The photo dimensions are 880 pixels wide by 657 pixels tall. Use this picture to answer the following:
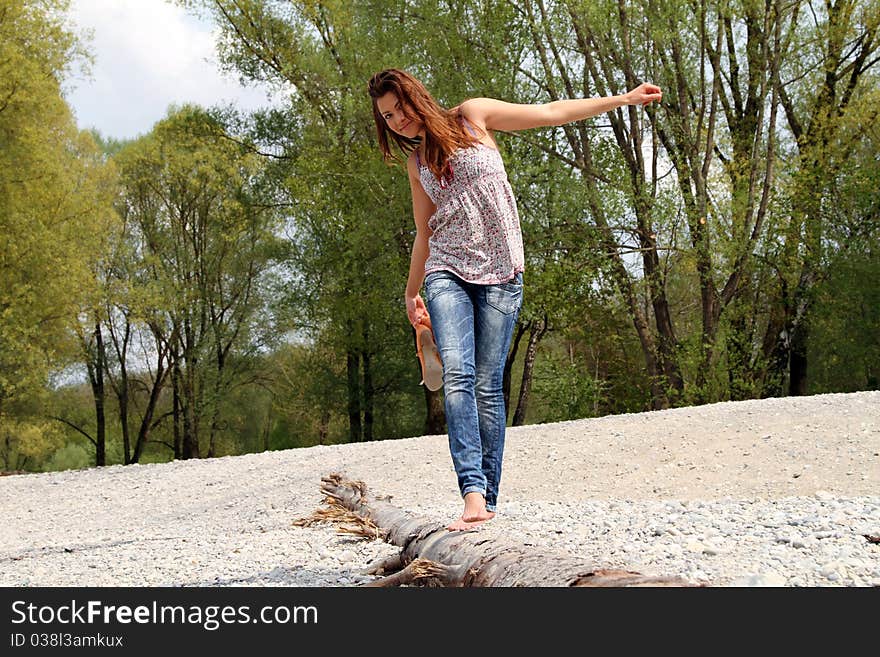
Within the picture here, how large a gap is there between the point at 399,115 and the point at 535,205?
9.70m

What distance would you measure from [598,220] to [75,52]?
9365 millimetres

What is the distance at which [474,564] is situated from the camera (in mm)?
2959

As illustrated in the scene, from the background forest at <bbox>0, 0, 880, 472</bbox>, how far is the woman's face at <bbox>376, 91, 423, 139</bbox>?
8128mm

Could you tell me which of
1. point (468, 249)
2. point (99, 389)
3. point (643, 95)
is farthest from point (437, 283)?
point (99, 389)

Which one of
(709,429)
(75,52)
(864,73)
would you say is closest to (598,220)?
(709,429)

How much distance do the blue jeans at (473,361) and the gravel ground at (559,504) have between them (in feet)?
1.03

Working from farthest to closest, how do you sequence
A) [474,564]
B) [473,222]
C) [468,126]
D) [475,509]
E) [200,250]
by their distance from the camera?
1. [200,250]
2. [468,126]
3. [473,222]
4. [475,509]
5. [474,564]

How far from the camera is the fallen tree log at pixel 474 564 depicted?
2.46 meters

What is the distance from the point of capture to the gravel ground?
356cm

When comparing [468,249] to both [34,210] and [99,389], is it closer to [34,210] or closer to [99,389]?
[34,210]

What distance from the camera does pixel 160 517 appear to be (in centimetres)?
819

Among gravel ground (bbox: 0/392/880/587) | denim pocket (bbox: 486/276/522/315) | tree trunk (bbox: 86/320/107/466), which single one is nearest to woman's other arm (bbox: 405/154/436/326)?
denim pocket (bbox: 486/276/522/315)

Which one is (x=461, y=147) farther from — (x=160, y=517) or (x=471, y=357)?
(x=160, y=517)

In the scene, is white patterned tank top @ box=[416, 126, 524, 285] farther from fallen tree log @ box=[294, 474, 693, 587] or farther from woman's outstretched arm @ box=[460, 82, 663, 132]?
fallen tree log @ box=[294, 474, 693, 587]
